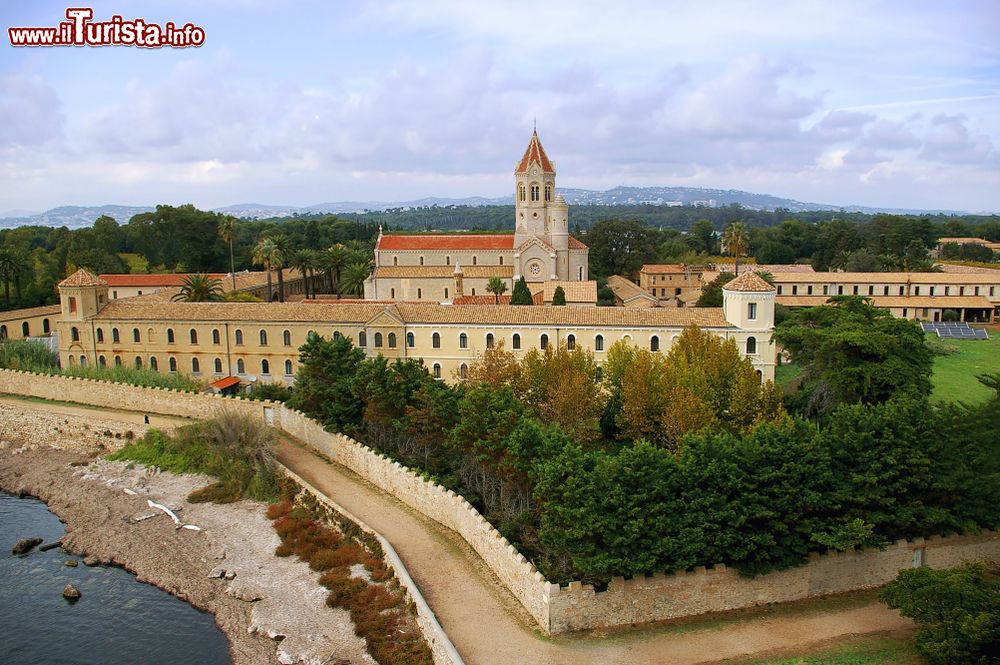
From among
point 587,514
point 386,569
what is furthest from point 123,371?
point 587,514

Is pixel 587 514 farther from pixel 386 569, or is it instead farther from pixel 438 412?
pixel 438 412

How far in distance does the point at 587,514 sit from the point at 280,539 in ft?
44.5

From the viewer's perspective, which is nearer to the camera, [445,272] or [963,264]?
[445,272]

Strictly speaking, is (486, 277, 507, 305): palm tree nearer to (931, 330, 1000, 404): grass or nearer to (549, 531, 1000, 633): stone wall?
(931, 330, 1000, 404): grass

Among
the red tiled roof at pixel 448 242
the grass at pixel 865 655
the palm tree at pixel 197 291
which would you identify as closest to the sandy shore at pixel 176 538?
the grass at pixel 865 655

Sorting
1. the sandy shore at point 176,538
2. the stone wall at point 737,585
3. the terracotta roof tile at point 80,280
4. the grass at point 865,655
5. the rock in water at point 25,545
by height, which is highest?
the terracotta roof tile at point 80,280

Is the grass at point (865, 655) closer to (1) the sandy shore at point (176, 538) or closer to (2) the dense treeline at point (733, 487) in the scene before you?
(2) the dense treeline at point (733, 487)

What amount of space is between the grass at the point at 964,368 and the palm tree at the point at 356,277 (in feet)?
146

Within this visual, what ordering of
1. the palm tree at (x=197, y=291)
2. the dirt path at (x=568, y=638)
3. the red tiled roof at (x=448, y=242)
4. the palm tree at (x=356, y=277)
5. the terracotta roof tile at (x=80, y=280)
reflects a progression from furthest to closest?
the palm tree at (x=356, y=277) → the red tiled roof at (x=448, y=242) → the palm tree at (x=197, y=291) → the terracotta roof tile at (x=80, y=280) → the dirt path at (x=568, y=638)

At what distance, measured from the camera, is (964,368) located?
47.8 m

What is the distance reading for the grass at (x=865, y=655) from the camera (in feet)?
62.5

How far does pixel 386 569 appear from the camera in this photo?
24969mm

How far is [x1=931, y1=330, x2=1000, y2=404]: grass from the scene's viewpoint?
4009 cm

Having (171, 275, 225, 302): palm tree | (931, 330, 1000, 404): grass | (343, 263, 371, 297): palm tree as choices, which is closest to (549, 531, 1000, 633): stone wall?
(931, 330, 1000, 404): grass
